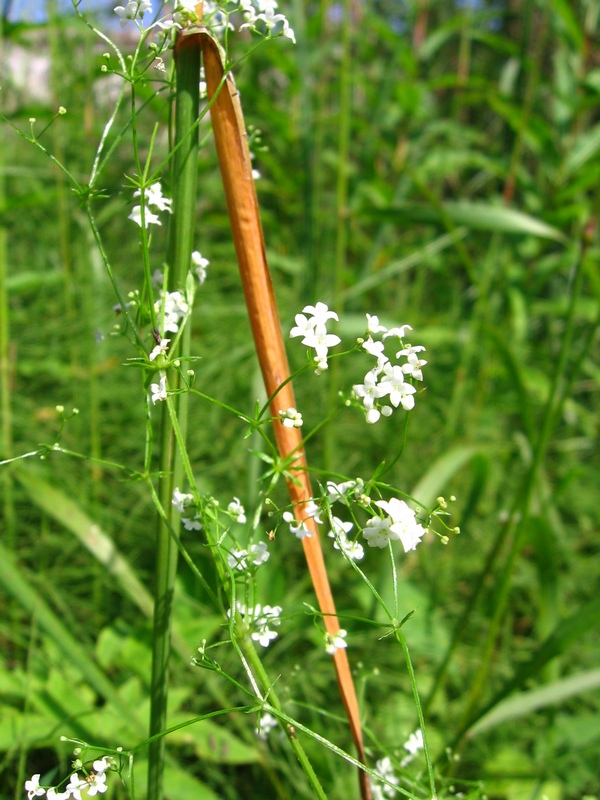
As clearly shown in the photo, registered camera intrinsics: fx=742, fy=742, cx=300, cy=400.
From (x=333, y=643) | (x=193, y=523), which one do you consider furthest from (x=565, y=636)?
(x=193, y=523)

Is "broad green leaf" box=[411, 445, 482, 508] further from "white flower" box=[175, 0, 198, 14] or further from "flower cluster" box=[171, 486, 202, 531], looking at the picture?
"white flower" box=[175, 0, 198, 14]

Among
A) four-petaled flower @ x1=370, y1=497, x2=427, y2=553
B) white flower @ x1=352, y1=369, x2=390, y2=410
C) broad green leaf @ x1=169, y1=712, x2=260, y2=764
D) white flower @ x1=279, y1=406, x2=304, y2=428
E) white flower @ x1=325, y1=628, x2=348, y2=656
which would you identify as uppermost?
white flower @ x1=352, y1=369, x2=390, y2=410

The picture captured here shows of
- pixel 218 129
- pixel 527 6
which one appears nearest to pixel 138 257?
pixel 527 6

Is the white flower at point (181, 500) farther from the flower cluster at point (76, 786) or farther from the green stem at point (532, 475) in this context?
the green stem at point (532, 475)

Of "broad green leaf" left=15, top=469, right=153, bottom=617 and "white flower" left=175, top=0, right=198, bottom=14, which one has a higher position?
"white flower" left=175, top=0, right=198, bottom=14

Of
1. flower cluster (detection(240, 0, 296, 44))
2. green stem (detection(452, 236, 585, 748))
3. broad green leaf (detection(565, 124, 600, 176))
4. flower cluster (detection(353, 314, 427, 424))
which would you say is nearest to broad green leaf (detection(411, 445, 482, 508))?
green stem (detection(452, 236, 585, 748))

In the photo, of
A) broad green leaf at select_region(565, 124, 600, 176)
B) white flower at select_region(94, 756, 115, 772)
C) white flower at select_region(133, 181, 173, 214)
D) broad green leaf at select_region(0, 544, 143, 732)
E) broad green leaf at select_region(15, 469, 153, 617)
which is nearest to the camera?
white flower at select_region(94, 756, 115, 772)

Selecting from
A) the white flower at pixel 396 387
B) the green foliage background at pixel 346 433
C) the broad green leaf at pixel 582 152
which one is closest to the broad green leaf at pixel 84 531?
the green foliage background at pixel 346 433
